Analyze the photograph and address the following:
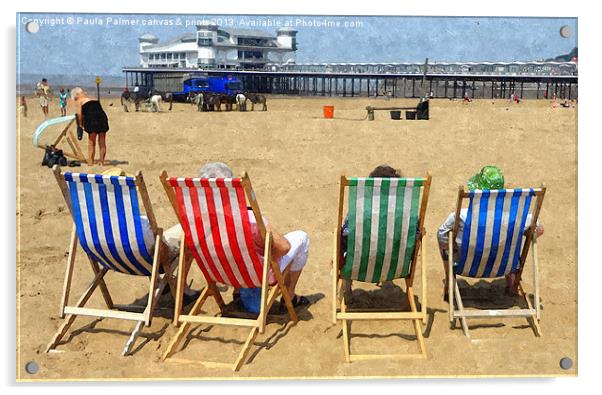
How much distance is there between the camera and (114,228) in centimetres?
359

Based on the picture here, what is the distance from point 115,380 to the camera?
386cm

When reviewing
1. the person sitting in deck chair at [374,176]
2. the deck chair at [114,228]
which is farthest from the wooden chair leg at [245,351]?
the person sitting in deck chair at [374,176]

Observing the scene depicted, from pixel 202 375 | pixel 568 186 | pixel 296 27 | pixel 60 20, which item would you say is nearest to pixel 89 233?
pixel 202 375

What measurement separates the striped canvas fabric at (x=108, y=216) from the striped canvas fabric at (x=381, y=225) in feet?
3.90

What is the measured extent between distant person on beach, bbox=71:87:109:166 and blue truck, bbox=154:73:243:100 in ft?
2.20

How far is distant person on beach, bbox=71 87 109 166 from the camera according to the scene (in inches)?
247

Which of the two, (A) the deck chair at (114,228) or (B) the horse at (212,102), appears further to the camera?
(B) the horse at (212,102)

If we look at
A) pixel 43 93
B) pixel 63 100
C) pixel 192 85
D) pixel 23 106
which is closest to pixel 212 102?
pixel 192 85

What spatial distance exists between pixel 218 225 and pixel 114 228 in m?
0.62

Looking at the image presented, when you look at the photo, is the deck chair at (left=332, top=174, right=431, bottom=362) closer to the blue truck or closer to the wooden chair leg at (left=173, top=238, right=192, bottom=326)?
the wooden chair leg at (left=173, top=238, right=192, bottom=326)

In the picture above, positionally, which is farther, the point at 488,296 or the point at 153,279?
the point at 488,296

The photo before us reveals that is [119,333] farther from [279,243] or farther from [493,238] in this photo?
[493,238]

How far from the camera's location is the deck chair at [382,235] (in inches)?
136

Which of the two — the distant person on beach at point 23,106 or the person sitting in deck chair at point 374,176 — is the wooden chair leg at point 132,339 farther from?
the distant person on beach at point 23,106
